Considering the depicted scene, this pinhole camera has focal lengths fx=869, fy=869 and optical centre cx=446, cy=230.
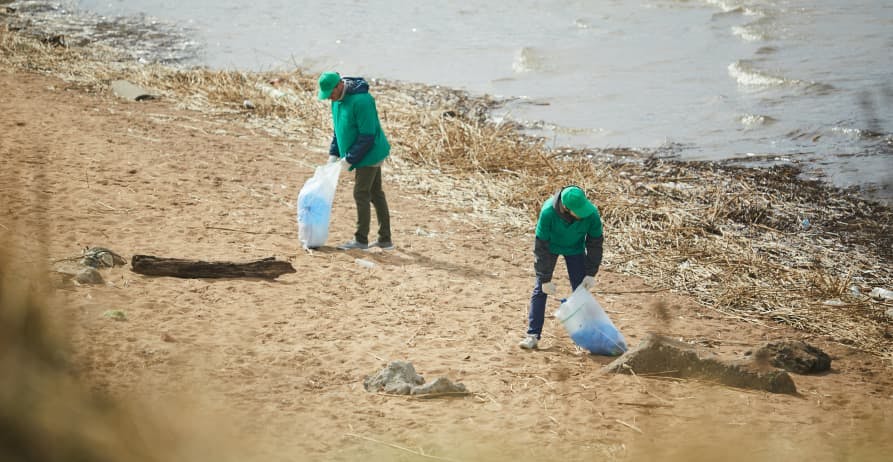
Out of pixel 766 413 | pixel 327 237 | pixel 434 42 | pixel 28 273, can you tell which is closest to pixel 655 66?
pixel 434 42

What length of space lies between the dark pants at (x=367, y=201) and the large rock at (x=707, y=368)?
11.6 ft

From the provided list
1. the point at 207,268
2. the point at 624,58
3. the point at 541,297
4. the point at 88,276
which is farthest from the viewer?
the point at 624,58

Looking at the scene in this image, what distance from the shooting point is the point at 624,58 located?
20.9 metres

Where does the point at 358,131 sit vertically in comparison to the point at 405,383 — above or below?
above

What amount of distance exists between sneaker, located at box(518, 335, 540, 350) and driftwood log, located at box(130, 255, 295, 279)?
228 cm

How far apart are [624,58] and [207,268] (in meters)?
15.8

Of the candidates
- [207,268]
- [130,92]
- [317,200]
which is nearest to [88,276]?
[207,268]

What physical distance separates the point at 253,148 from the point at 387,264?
15.5ft

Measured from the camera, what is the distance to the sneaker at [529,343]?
6426 millimetres

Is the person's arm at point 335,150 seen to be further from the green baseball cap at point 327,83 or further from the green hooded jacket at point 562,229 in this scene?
the green hooded jacket at point 562,229

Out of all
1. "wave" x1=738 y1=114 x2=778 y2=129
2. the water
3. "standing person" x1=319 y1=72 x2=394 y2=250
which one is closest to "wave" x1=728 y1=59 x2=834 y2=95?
the water

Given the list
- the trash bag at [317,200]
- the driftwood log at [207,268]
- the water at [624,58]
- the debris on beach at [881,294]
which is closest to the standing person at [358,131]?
the trash bag at [317,200]

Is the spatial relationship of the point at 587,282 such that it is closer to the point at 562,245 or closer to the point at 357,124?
the point at 562,245

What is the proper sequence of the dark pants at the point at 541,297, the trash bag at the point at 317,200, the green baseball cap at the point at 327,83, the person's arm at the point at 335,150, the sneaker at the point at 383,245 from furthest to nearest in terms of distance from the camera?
1. the sneaker at the point at 383,245
2. the person's arm at the point at 335,150
3. the trash bag at the point at 317,200
4. the green baseball cap at the point at 327,83
5. the dark pants at the point at 541,297
